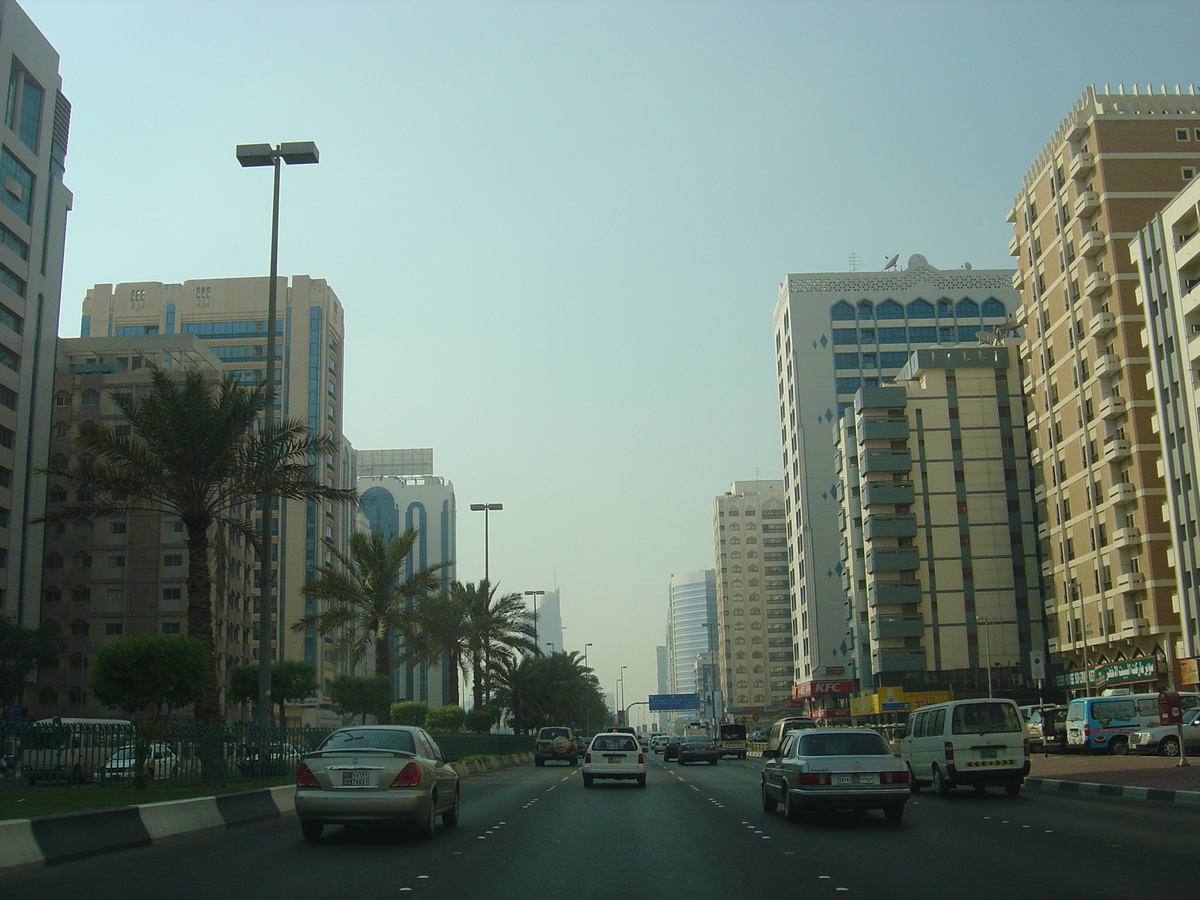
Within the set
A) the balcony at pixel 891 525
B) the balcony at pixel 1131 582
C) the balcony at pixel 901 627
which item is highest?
the balcony at pixel 891 525

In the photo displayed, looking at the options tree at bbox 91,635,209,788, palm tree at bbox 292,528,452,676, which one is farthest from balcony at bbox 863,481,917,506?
tree at bbox 91,635,209,788

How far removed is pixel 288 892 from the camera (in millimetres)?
9750

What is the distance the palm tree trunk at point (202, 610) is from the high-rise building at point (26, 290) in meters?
46.5

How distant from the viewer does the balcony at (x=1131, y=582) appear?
55.0 m

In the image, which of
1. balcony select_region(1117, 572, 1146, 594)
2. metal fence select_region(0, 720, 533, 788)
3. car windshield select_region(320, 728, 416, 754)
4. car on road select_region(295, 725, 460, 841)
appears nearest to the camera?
car on road select_region(295, 725, 460, 841)

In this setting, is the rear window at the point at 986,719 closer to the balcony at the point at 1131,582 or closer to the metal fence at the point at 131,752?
the metal fence at the point at 131,752

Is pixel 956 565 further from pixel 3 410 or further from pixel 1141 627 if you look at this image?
pixel 3 410

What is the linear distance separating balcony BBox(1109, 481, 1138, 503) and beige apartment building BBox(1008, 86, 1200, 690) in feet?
0.22

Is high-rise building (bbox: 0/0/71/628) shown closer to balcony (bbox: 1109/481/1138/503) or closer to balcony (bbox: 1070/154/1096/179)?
balcony (bbox: 1070/154/1096/179)

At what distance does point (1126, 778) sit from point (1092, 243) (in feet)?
136

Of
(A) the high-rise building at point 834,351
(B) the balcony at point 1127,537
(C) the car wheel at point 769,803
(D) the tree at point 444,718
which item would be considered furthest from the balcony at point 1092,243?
(C) the car wheel at point 769,803

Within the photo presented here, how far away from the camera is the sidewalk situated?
2000 centimetres

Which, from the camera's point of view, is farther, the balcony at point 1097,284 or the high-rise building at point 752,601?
the high-rise building at point 752,601

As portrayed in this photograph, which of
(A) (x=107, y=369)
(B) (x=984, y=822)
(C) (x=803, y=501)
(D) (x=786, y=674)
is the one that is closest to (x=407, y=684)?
(D) (x=786, y=674)
